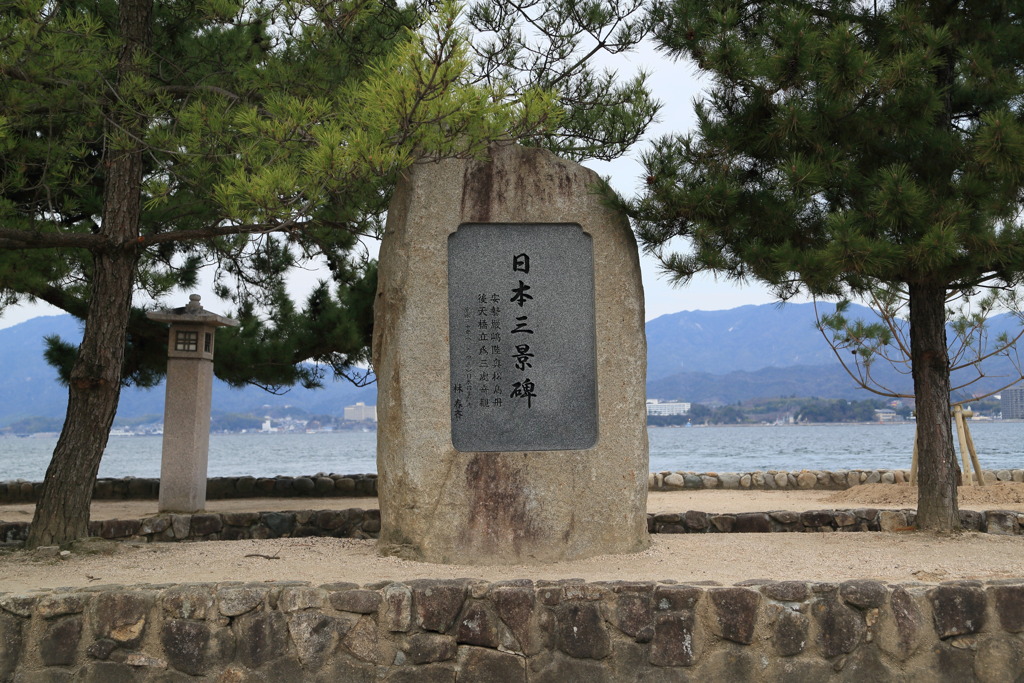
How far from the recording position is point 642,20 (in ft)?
20.8

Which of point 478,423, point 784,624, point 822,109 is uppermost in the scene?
point 822,109

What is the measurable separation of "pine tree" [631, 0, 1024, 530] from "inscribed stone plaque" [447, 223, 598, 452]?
667 mm

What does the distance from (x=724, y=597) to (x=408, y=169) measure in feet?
10.4

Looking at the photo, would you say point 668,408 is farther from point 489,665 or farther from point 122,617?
point 122,617

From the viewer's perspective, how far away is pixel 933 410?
6.14 metres

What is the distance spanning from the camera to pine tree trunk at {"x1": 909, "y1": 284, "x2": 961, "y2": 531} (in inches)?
240

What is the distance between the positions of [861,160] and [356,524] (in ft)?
15.9

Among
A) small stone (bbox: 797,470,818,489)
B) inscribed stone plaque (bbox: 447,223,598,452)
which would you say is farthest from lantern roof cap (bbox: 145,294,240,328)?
small stone (bbox: 797,470,818,489)

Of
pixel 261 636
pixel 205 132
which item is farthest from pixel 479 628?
pixel 205 132

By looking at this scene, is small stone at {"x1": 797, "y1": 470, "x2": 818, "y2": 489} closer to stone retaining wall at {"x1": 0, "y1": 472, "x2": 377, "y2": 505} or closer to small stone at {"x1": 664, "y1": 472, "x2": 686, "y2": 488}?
small stone at {"x1": 664, "y1": 472, "x2": 686, "y2": 488}

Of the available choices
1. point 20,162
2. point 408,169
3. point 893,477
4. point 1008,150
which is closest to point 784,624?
point 1008,150

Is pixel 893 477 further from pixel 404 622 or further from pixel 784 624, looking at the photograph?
pixel 404 622

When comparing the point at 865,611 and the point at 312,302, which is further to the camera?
the point at 312,302

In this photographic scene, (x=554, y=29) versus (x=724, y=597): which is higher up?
(x=554, y=29)
